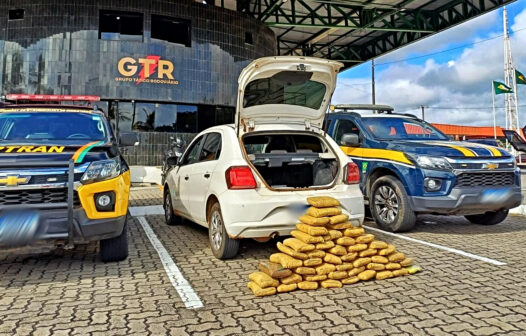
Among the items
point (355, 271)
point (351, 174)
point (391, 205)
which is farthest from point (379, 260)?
point (391, 205)

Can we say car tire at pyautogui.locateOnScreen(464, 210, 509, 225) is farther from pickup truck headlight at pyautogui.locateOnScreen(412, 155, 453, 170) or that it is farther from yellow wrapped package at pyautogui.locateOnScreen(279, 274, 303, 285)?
yellow wrapped package at pyautogui.locateOnScreen(279, 274, 303, 285)

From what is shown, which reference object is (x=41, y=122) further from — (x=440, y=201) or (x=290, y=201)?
(x=440, y=201)

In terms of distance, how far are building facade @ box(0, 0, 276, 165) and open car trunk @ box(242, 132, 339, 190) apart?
37.8ft

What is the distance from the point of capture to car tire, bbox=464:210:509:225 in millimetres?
6227

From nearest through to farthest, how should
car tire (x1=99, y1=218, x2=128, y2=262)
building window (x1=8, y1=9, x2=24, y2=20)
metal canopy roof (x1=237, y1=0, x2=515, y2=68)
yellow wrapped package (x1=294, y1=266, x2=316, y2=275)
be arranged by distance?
yellow wrapped package (x1=294, y1=266, x2=316, y2=275) < car tire (x1=99, y1=218, x2=128, y2=262) < building window (x1=8, y1=9, x2=24, y2=20) < metal canopy roof (x1=237, y1=0, x2=515, y2=68)

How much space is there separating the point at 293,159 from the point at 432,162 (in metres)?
2.09

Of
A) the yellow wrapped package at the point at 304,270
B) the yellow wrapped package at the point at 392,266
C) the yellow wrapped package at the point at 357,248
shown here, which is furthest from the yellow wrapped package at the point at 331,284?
the yellow wrapped package at the point at 392,266

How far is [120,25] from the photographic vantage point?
51.8 feet

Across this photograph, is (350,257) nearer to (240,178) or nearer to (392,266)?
(392,266)

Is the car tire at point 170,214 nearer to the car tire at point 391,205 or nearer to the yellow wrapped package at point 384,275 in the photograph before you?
the car tire at point 391,205

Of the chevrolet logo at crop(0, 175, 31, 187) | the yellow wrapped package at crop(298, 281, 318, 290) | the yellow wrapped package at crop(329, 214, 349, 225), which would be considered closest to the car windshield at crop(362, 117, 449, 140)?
the yellow wrapped package at crop(329, 214, 349, 225)

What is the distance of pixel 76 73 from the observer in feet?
49.3

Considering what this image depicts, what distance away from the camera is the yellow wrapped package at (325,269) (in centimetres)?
355

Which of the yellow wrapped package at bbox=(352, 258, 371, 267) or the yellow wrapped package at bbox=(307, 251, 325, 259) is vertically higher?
the yellow wrapped package at bbox=(307, 251, 325, 259)
